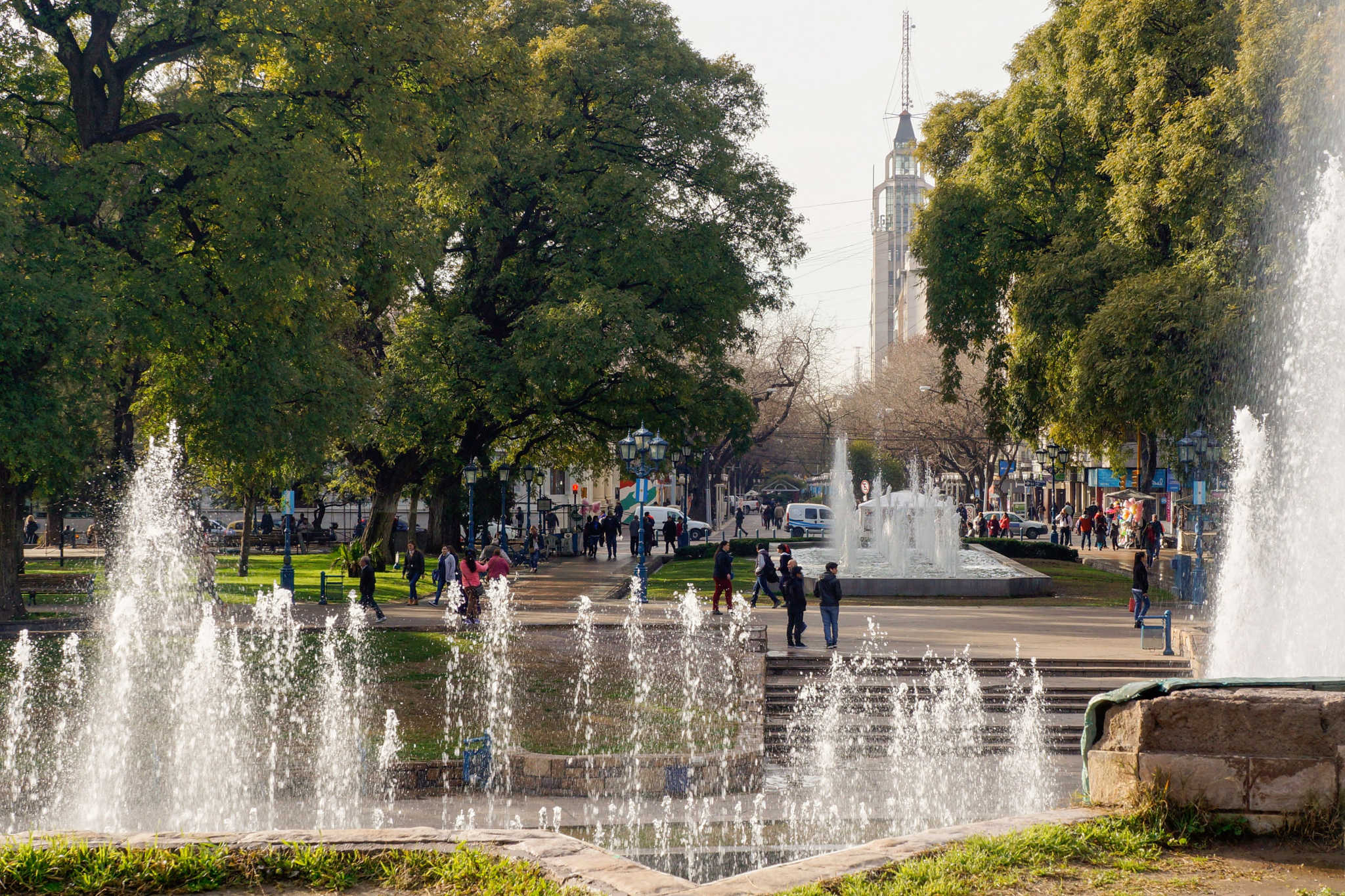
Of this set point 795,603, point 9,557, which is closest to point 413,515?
point 9,557

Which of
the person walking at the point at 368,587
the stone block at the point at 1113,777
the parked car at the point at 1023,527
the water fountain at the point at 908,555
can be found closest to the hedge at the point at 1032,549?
the water fountain at the point at 908,555

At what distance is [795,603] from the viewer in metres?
20.0

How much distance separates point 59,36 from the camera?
69.0 feet

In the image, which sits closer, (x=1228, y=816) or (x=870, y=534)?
(x=1228, y=816)

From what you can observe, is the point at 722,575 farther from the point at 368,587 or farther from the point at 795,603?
the point at 368,587

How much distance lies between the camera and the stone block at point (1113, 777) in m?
7.24

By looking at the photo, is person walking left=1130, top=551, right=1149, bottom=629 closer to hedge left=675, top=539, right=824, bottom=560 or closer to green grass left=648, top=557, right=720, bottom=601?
green grass left=648, top=557, right=720, bottom=601

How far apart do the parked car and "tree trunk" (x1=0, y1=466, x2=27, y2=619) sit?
41.7 m

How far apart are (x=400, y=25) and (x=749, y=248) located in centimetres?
1530

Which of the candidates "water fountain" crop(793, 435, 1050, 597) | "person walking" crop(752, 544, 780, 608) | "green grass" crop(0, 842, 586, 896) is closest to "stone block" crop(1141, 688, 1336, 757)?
"green grass" crop(0, 842, 586, 896)

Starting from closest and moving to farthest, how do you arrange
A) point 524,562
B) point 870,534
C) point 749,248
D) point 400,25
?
1. point 400,25
2. point 749,248
3. point 524,562
4. point 870,534

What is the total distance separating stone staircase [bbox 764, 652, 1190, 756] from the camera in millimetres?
15250

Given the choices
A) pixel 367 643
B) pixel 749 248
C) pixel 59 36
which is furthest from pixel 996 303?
pixel 59 36

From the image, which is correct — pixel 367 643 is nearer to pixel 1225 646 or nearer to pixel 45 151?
pixel 45 151
